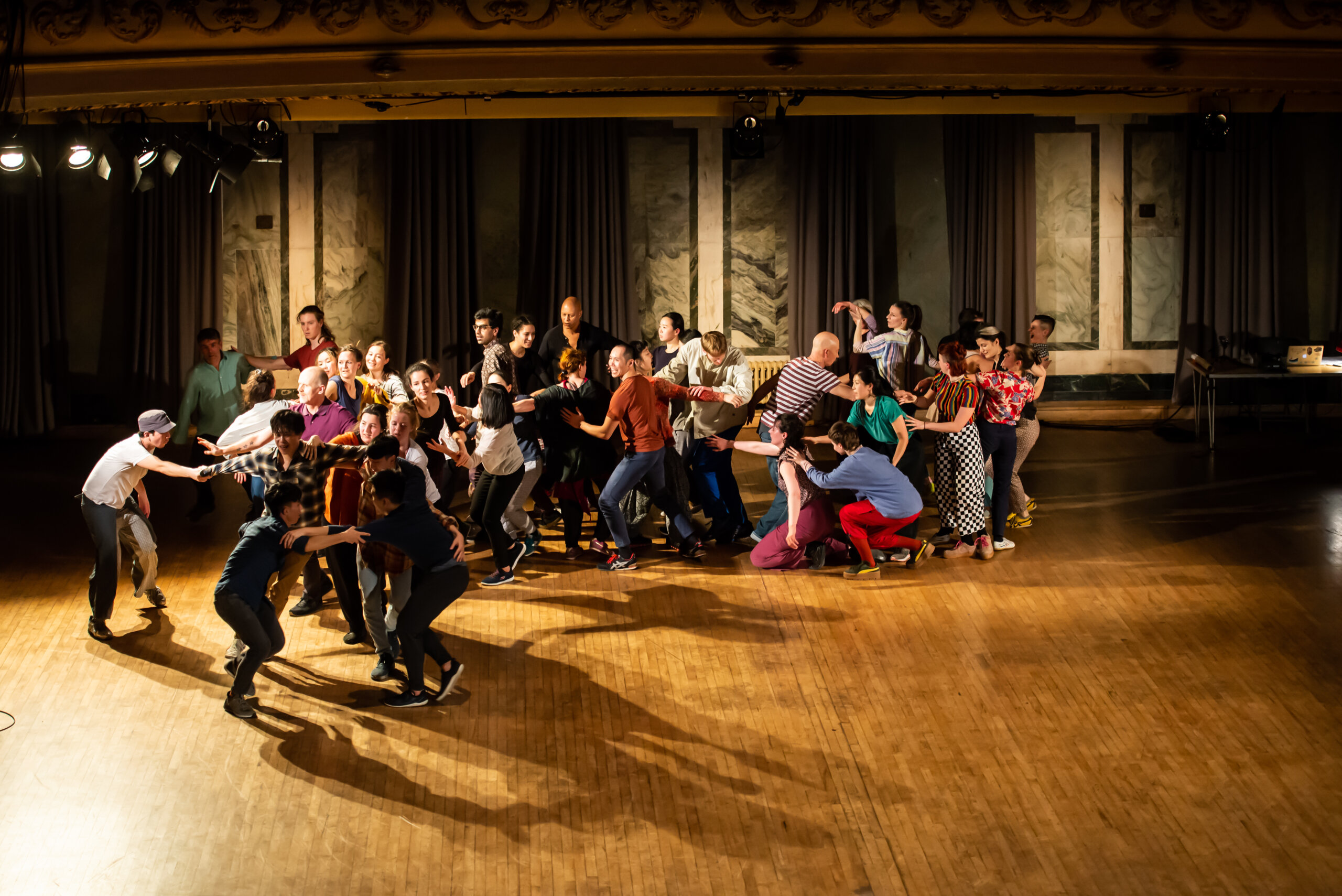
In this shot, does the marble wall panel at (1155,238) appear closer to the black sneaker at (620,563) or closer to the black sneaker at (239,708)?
the black sneaker at (620,563)

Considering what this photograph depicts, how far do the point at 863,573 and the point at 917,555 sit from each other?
1.22ft

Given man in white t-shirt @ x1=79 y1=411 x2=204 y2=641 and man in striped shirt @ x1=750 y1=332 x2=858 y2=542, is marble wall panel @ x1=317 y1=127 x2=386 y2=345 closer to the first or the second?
man in striped shirt @ x1=750 y1=332 x2=858 y2=542

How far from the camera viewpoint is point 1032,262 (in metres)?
10.9

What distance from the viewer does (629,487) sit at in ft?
21.4

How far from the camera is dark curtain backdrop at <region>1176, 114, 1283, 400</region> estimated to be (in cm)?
1072

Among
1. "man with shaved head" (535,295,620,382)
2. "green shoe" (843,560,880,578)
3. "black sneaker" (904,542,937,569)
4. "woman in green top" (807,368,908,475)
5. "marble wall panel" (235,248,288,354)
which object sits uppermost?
"marble wall panel" (235,248,288,354)

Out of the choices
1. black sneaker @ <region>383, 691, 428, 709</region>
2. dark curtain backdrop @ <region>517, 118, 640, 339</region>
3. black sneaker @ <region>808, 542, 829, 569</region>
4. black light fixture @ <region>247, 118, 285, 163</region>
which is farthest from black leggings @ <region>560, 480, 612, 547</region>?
dark curtain backdrop @ <region>517, 118, 640, 339</region>

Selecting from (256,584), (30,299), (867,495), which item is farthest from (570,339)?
(30,299)

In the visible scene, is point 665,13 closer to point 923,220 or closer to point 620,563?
point 620,563

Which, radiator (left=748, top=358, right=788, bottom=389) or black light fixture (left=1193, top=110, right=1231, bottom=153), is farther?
radiator (left=748, top=358, right=788, bottom=389)

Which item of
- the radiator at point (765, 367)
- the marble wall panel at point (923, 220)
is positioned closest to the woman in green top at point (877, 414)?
the radiator at point (765, 367)

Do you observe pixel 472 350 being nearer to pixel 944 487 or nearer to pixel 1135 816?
pixel 944 487

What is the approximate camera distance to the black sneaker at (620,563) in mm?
6742

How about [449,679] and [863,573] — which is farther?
[863,573]
